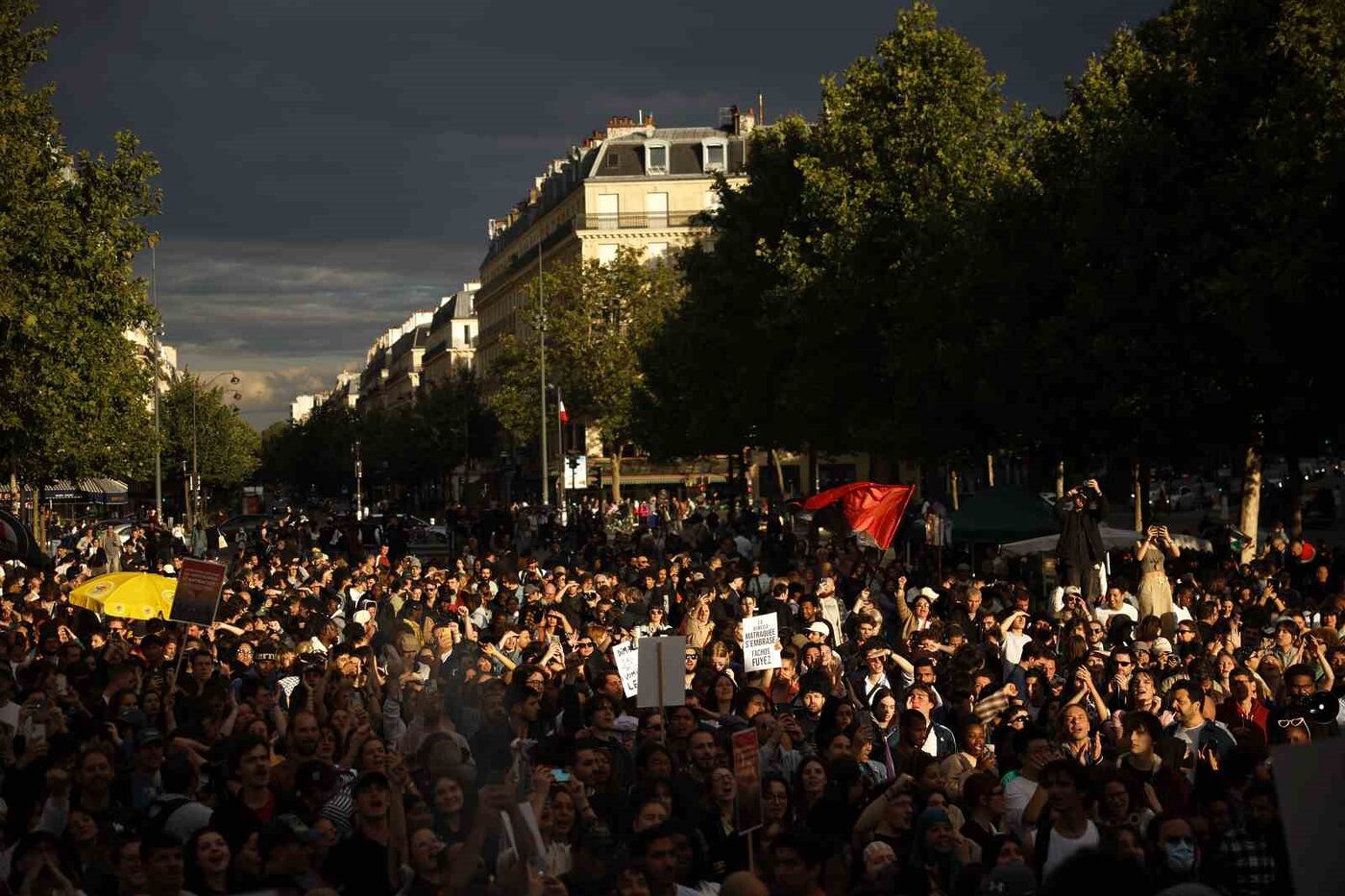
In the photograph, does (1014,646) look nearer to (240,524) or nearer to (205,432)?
(240,524)

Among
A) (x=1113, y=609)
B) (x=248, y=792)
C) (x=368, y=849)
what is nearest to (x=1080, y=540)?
(x=1113, y=609)

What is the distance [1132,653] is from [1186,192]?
15216 mm

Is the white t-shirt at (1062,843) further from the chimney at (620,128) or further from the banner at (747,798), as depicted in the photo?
the chimney at (620,128)

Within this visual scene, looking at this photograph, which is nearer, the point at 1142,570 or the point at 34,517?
the point at 1142,570

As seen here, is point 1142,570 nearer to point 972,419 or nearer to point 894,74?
point 972,419

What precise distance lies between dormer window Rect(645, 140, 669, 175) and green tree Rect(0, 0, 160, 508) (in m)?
58.4

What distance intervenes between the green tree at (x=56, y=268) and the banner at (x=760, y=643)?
20664 mm

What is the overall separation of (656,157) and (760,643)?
3134 inches

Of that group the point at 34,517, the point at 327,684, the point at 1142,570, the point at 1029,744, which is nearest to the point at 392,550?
the point at 34,517

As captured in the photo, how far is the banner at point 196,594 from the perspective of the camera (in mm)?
16484

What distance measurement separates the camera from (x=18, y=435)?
112ft

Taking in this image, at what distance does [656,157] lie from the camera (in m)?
92.4

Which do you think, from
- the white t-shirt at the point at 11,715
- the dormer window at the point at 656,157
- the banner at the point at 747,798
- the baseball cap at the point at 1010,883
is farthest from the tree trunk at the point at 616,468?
the baseball cap at the point at 1010,883

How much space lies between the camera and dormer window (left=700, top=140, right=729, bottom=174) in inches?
3600
